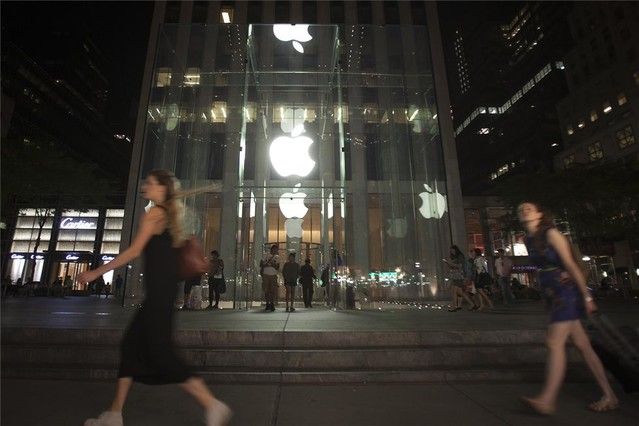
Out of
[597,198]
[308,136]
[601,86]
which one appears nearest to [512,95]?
[601,86]

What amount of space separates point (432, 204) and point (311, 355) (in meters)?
10.9

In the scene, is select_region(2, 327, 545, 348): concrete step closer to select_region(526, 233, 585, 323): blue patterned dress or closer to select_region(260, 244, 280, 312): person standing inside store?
select_region(526, 233, 585, 323): blue patterned dress

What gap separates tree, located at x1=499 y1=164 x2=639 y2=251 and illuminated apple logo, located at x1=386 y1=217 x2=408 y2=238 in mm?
15342

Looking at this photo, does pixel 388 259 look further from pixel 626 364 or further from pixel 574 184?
pixel 574 184

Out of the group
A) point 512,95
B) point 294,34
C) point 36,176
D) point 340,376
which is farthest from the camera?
point 512,95

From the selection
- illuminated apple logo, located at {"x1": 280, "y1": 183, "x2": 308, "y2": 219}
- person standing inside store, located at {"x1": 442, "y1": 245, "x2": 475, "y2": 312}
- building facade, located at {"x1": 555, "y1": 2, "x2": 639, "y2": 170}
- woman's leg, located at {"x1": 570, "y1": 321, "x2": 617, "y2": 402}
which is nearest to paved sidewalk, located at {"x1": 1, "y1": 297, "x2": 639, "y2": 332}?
person standing inside store, located at {"x1": 442, "y1": 245, "x2": 475, "y2": 312}

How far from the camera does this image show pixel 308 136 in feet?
48.2

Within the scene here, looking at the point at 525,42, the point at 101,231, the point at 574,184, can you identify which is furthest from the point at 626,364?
the point at 525,42

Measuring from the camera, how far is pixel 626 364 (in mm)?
3506

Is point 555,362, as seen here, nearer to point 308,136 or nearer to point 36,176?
point 308,136

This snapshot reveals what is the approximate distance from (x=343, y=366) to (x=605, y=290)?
30.5 meters

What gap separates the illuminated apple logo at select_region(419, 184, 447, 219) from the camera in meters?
14.3

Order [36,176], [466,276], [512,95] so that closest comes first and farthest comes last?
1. [466,276]
2. [36,176]
3. [512,95]

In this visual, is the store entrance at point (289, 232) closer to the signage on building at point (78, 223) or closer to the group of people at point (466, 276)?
the group of people at point (466, 276)
